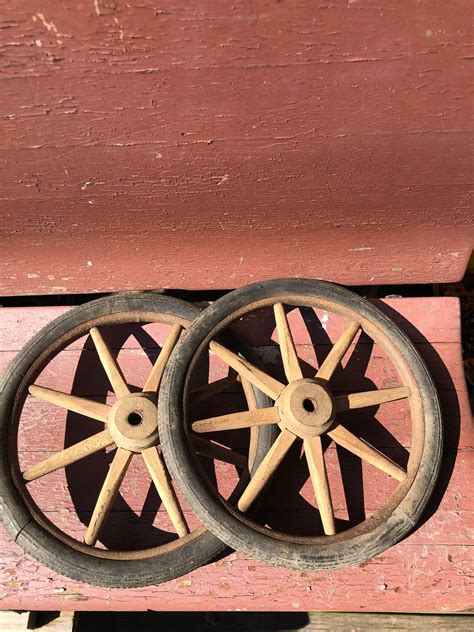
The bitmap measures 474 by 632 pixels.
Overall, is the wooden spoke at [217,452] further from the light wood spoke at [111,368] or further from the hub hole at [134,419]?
the light wood spoke at [111,368]

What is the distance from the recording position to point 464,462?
1762mm

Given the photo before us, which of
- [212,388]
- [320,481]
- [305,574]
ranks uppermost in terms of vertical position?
[212,388]

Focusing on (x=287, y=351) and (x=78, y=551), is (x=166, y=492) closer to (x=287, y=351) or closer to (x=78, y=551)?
(x=78, y=551)

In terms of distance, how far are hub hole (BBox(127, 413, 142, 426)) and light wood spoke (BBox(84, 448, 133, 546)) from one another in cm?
10

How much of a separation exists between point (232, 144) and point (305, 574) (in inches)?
61.1

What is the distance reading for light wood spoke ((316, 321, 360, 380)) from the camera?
1.62 meters

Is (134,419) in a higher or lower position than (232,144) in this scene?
lower

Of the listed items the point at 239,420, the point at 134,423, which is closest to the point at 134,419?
the point at 134,423

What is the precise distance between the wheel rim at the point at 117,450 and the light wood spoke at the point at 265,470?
146 mm

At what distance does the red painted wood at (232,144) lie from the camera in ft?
4.50

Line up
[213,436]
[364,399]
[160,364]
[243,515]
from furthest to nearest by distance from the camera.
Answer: [213,436] → [160,364] → [364,399] → [243,515]

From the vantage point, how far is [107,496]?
1566 millimetres

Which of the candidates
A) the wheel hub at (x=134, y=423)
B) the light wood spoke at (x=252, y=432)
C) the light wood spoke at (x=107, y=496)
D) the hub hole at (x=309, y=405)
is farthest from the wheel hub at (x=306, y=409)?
the light wood spoke at (x=107, y=496)

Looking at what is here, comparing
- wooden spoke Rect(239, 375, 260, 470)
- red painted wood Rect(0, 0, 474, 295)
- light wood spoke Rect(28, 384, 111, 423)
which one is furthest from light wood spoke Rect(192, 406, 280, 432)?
red painted wood Rect(0, 0, 474, 295)
